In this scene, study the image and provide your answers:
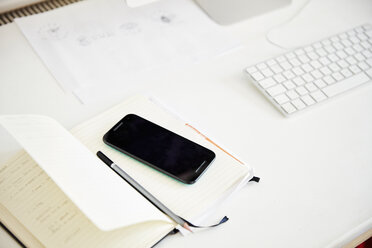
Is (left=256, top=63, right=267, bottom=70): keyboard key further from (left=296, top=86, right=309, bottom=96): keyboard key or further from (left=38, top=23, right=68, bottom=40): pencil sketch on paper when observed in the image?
(left=38, top=23, right=68, bottom=40): pencil sketch on paper

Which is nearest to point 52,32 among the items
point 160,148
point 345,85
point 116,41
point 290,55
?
point 116,41

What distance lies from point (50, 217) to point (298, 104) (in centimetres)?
42

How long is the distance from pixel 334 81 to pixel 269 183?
0.82 ft

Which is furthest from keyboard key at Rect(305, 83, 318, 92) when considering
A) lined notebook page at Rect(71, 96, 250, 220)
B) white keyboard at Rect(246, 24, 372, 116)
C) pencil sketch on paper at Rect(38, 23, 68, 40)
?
pencil sketch on paper at Rect(38, 23, 68, 40)

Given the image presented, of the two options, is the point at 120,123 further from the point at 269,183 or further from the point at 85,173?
the point at 269,183

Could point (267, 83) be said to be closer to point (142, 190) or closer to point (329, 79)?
point (329, 79)

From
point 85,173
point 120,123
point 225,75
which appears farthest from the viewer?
point 225,75

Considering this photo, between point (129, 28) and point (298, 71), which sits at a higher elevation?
point (129, 28)

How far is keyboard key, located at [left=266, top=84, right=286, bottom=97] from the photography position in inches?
22.3

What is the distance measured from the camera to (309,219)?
433 mm

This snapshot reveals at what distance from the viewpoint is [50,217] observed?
408 mm

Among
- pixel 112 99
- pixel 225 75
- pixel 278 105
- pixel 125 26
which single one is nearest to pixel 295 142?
pixel 278 105

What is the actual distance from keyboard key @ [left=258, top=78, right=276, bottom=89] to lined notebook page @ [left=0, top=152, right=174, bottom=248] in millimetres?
304

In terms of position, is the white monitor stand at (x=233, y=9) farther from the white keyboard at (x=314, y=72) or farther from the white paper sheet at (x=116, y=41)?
the white keyboard at (x=314, y=72)
